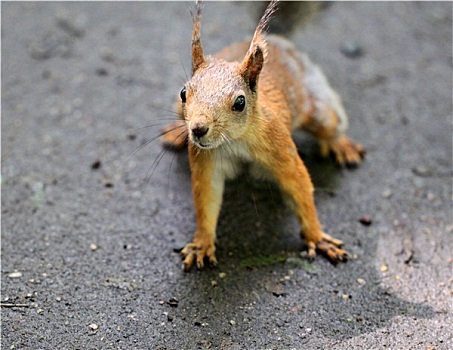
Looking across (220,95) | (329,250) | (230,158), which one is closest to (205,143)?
(220,95)

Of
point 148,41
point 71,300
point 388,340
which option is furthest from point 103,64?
point 388,340

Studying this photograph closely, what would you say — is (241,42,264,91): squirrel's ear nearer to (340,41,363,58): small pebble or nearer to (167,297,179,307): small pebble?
(167,297,179,307): small pebble

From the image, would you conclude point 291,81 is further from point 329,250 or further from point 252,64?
point 329,250

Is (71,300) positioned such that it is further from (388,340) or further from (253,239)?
(388,340)

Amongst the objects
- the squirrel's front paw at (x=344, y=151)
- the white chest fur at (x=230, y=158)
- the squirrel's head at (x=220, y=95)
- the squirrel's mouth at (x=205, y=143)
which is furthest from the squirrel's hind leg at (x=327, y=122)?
the squirrel's mouth at (x=205, y=143)

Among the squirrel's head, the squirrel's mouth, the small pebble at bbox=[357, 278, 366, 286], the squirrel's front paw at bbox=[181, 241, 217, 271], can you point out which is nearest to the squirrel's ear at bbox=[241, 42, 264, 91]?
the squirrel's head

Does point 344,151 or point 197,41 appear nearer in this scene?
point 197,41

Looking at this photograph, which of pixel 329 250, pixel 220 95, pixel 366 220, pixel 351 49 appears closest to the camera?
pixel 220 95
